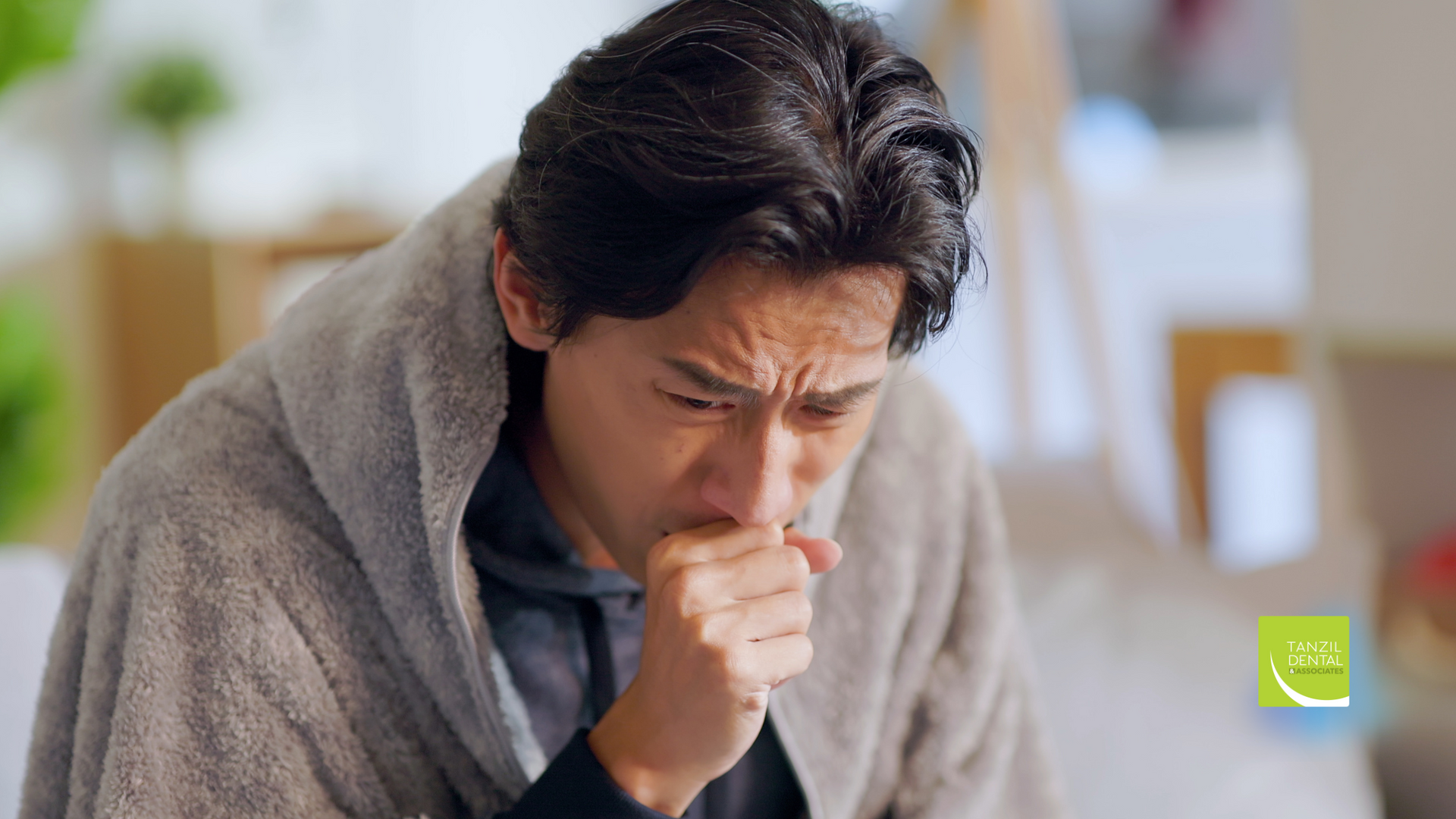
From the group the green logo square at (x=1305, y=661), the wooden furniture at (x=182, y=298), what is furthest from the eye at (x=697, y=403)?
the wooden furniture at (x=182, y=298)

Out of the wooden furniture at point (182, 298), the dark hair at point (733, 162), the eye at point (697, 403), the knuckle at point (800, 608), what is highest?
the dark hair at point (733, 162)

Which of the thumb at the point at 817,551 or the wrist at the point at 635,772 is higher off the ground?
the thumb at the point at 817,551

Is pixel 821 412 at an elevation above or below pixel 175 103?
below

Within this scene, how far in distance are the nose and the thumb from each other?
0.08 m

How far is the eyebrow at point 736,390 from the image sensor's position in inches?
24.8

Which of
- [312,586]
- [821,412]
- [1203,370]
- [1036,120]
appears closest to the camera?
[821,412]

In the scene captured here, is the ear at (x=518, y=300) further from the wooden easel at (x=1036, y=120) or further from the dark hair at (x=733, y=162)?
the wooden easel at (x=1036, y=120)

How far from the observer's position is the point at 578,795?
71 cm

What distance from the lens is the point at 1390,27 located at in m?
1.19

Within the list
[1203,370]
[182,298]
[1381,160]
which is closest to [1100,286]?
[1203,370]

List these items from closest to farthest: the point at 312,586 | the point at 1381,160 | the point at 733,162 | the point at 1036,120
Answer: the point at 733,162 → the point at 312,586 → the point at 1381,160 → the point at 1036,120

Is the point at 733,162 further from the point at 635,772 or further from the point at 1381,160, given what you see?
the point at 1381,160

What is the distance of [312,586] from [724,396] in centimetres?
35

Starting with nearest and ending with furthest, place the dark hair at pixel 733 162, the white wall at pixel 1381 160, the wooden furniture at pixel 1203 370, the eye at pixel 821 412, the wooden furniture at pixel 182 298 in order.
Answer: the dark hair at pixel 733 162 → the eye at pixel 821 412 → the white wall at pixel 1381 160 → the wooden furniture at pixel 1203 370 → the wooden furniture at pixel 182 298
